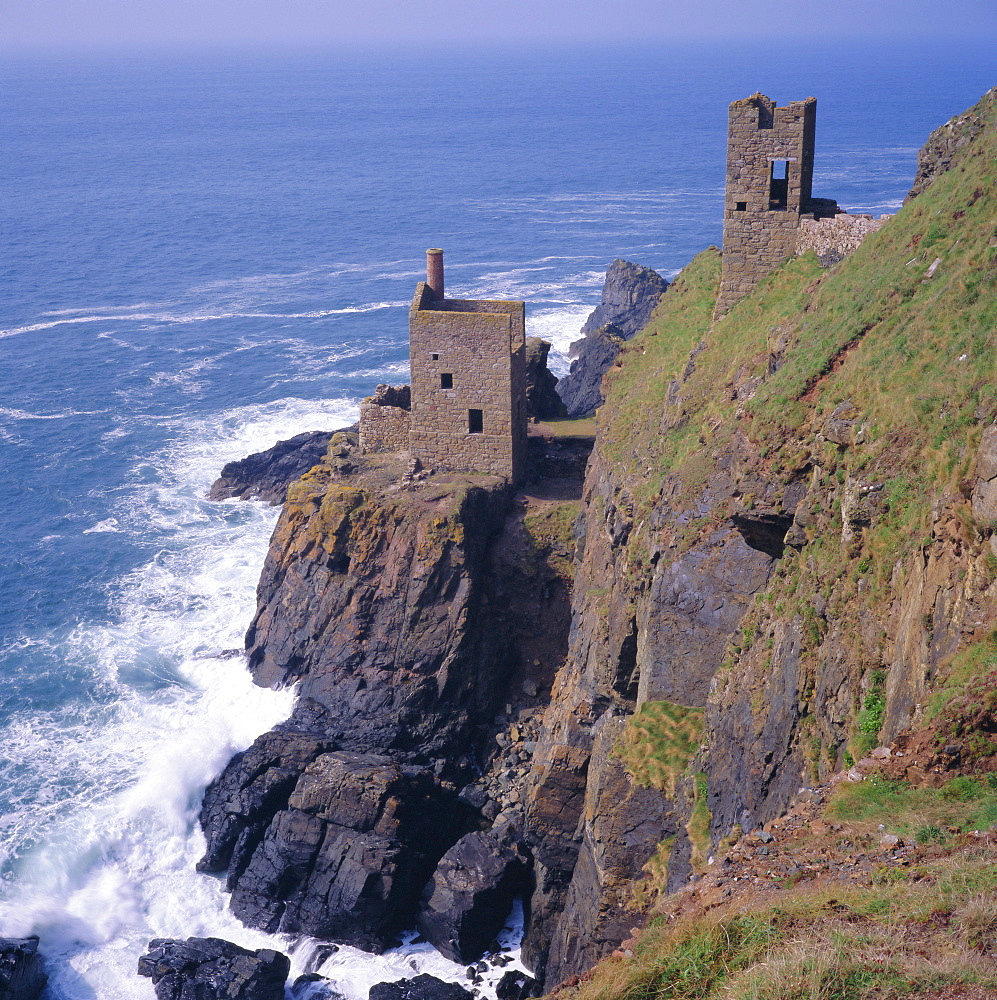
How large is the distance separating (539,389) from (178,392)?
127 ft

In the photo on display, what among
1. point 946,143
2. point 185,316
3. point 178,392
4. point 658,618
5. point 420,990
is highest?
point 946,143

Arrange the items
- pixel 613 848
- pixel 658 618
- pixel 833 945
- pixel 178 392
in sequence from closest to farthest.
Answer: pixel 833 945, pixel 613 848, pixel 658 618, pixel 178 392

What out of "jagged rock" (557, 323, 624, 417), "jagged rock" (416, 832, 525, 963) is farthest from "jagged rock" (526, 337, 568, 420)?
"jagged rock" (416, 832, 525, 963)

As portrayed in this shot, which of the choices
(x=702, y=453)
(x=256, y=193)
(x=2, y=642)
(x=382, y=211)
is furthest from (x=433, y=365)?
(x=256, y=193)

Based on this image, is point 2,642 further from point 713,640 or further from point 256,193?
point 256,193

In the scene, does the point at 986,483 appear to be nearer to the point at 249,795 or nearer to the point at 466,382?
the point at 249,795

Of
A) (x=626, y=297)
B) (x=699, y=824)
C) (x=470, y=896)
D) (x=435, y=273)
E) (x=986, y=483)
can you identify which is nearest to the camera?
(x=986, y=483)

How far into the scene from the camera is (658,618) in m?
29.7

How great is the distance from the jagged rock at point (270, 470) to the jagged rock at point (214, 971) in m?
32.3

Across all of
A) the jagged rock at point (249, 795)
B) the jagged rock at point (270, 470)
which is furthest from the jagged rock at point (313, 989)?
the jagged rock at point (270, 470)

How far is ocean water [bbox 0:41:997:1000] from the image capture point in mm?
40406

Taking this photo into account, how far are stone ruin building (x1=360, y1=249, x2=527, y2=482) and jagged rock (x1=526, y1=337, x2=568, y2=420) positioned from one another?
655 cm

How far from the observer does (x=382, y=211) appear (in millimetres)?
145625

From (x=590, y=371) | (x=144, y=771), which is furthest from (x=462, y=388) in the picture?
(x=590, y=371)
